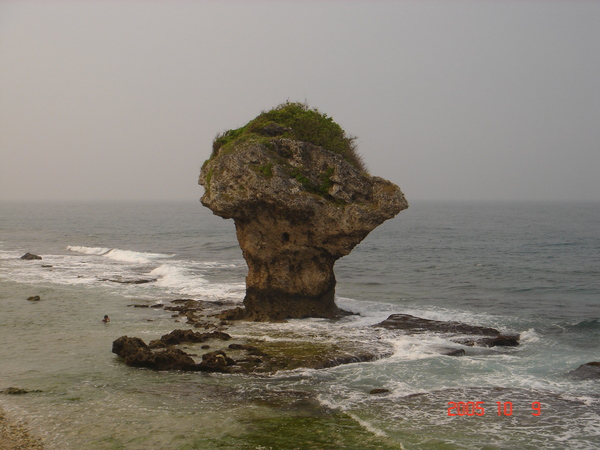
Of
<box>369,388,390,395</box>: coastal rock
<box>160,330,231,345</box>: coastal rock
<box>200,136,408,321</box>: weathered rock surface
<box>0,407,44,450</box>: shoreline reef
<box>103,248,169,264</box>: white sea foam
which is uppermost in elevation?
<box>200,136,408,321</box>: weathered rock surface

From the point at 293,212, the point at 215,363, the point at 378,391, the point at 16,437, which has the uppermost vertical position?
the point at 293,212

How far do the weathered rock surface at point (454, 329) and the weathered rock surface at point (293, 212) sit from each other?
132 inches

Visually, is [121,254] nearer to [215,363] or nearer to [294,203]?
[294,203]

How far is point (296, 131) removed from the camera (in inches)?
1134

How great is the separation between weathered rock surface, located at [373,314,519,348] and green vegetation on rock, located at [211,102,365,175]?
7.47m

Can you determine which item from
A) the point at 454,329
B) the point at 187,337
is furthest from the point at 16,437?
the point at 454,329

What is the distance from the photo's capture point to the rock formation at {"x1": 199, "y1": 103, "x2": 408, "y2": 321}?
26.6 m

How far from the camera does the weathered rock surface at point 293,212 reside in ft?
87.2

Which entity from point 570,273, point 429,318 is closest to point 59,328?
point 429,318

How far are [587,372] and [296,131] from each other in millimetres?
16032

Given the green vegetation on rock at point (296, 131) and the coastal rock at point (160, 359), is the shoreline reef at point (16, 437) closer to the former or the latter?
the coastal rock at point (160, 359)

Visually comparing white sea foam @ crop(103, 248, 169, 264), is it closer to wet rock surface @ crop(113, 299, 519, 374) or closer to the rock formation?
the rock formation
